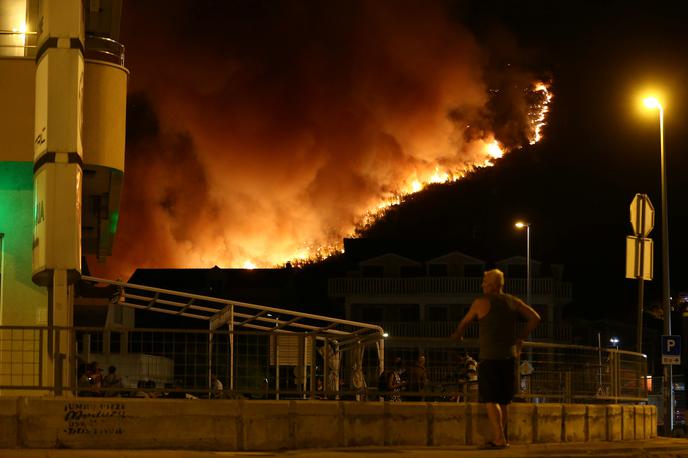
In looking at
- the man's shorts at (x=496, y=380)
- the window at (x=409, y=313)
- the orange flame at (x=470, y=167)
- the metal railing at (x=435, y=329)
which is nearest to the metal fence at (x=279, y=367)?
the man's shorts at (x=496, y=380)

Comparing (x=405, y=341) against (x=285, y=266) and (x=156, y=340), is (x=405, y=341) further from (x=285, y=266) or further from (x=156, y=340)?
(x=285, y=266)

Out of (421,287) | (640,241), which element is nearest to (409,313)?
(421,287)

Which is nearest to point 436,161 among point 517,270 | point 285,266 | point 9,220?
point 285,266

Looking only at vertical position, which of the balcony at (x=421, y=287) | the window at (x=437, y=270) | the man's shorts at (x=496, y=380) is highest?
the window at (x=437, y=270)

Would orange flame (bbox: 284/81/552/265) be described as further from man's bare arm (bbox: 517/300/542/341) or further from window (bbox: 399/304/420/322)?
man's bare arm (bbox: 517/300/542/341)

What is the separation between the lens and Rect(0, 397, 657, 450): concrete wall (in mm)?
Answer: 12758

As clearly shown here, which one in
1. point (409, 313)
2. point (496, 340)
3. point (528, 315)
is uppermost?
point (409, 313)

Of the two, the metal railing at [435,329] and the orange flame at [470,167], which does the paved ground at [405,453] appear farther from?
the orange flame at [470,167]

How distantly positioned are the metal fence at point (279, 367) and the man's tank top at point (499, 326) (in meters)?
2.52

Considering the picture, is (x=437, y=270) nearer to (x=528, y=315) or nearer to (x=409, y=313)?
(x=409, y=313)

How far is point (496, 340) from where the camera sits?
41.0 feet

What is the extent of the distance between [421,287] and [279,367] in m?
59.4

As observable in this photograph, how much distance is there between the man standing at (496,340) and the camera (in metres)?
12.5

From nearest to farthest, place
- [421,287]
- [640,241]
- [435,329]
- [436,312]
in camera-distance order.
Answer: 1. [640,241]
2. [435,329]
3. [421,287]
4. [436,312]
